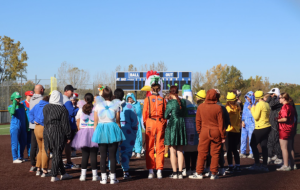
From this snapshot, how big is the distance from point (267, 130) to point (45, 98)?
507cm

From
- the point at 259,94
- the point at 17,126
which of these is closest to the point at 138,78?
the point at 17,126

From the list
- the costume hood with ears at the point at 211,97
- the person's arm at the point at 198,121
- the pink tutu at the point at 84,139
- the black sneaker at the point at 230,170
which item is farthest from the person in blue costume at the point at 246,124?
the pink tutu at the point at 84,139

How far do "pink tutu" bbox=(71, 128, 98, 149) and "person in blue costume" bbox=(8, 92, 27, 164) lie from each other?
11.0ft

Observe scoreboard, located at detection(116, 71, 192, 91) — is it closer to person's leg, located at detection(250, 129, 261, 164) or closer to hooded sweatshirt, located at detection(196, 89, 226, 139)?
person's leg, located at detection(250, 129, 261, 164)

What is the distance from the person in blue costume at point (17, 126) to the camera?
9.41 metres

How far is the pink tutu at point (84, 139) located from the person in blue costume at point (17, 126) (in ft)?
Answer: 11.0

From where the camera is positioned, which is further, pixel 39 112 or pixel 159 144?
pixel 39 112

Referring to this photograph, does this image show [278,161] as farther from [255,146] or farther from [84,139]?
[84,139]

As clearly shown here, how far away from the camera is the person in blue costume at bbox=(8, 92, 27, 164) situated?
371 inches

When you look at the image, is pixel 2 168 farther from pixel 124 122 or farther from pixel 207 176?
pixel 207 176

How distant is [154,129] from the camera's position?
6945 mm

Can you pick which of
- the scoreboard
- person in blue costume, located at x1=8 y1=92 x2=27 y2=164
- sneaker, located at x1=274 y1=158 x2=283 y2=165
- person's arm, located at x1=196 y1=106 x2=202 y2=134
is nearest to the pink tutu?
person's arm, located at x1=196 y1=106 x2=202 y2=134

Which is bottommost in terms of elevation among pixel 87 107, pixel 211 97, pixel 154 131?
pixel 154 131

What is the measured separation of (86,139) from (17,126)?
12.2ft
